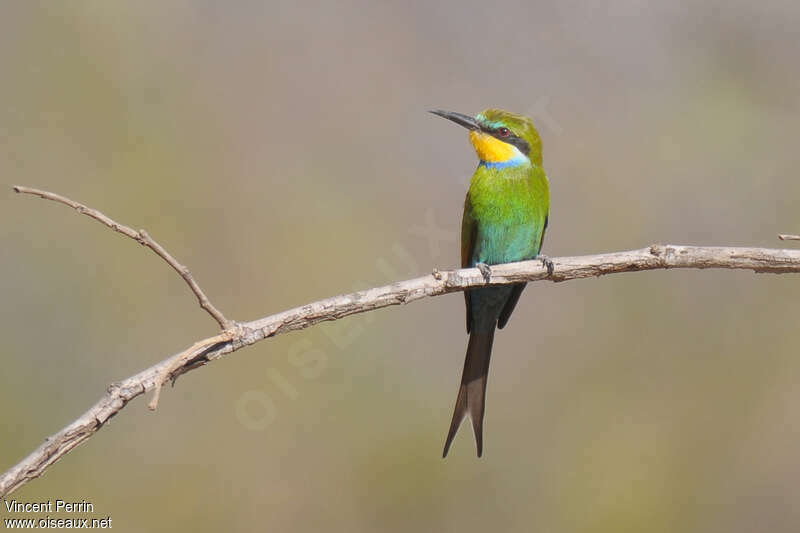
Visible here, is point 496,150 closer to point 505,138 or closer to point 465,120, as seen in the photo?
point 505,138

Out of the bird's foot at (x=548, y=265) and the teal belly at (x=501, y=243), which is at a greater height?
the teal belly at (x=501, y=243)

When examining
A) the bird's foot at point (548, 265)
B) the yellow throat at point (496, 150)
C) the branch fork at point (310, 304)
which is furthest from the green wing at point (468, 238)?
the bird's foot at point (548, 265)

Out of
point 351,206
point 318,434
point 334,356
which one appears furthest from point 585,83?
point 318,434

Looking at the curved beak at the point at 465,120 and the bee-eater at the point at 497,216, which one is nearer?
the bee-eater at the point at 497,216

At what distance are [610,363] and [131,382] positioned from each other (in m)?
2.84

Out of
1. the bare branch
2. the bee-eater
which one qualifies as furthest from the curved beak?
the bare branch

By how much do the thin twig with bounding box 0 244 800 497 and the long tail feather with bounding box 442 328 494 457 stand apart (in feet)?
1.68

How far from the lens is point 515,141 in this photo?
313 cm

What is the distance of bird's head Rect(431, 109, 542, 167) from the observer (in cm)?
Result: 313

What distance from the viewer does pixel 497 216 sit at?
9.97ft

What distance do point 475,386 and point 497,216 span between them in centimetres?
60

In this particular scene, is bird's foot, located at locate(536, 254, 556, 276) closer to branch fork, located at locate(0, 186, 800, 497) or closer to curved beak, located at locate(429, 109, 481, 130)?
branch fork, located at locate(0, 186, 800, 497)

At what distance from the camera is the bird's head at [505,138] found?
3129mm

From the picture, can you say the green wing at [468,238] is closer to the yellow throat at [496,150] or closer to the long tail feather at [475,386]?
the long tail feather at [475,386]
